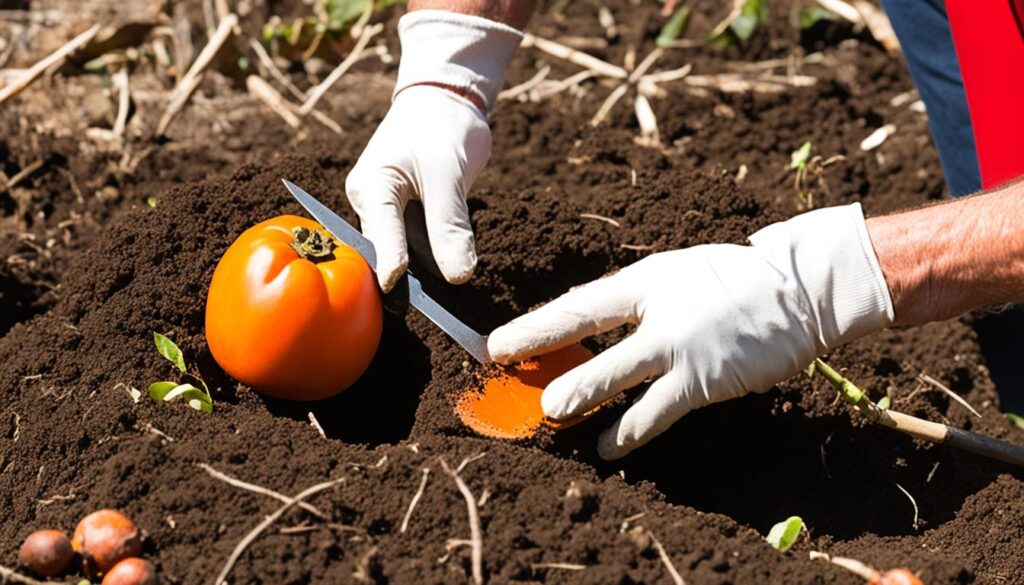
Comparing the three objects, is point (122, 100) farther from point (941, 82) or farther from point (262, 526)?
point (941, 82)

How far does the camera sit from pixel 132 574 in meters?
2.30

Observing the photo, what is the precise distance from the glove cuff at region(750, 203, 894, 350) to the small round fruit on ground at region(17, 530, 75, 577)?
186 cm

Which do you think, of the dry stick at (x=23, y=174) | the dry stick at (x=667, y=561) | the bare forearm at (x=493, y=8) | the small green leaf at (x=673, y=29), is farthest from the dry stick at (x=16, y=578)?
the small green leaf at (x=673, y=29)

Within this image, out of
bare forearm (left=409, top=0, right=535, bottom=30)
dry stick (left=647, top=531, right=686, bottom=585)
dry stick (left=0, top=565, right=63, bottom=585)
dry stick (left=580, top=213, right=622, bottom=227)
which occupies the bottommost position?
dry stick (left=647, top=531, right=686, bottom=585)

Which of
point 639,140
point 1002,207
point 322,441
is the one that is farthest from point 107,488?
point 639,140

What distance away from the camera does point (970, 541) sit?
9.82ft

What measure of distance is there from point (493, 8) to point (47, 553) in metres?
2.18

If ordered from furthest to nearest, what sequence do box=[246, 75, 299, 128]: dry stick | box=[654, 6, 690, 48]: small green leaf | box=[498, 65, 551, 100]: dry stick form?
1. box=[654, 6, 690, 48]: small green leaf
2. box=[498, 65, 551, 100]: dry stick
3. box=[246, 75, 299, 128]: dry stick

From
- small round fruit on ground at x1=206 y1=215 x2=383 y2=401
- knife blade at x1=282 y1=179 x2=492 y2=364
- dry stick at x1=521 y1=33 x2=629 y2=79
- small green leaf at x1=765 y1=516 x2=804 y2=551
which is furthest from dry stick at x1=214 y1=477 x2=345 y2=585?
dry stick at x1=521 y1=33 x2=629 y2=79

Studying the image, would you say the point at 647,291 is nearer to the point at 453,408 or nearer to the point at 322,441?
the point at 453,408

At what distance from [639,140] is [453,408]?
2065 mm

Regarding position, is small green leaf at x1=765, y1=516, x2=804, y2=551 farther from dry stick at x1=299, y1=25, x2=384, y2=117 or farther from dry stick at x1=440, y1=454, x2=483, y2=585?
dry stick at x1=299, y1=25, x2=384, y2=117

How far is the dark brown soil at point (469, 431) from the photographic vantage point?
98.0 inches

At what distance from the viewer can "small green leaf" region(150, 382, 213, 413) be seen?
2.83m
